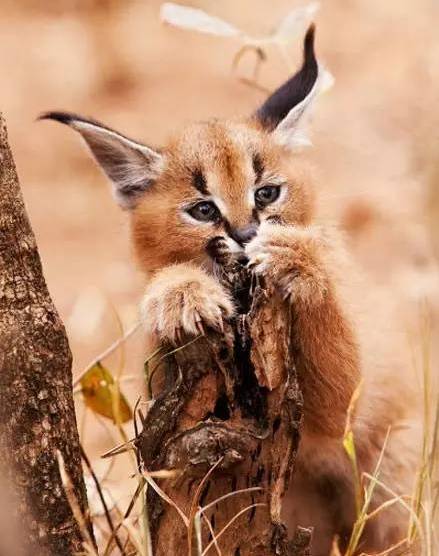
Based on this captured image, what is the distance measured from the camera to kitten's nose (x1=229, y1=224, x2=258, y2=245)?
3629mm

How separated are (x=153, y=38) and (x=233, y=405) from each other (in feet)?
23.1

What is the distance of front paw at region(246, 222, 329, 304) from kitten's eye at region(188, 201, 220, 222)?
0.44 meters

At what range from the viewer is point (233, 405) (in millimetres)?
3055

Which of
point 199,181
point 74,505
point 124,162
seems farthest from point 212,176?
point 74,505

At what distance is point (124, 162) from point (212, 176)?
514mm

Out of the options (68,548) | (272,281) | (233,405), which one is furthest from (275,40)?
(68,548)

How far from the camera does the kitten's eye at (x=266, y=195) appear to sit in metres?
3.93

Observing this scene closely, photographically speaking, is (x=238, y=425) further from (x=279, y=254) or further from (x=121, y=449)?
(x=279, y=254)

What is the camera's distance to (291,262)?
10.7 ft

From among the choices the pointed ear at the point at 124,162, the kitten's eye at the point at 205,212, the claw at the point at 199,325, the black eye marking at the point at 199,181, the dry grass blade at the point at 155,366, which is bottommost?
the dry grass blade at the point at 155,366

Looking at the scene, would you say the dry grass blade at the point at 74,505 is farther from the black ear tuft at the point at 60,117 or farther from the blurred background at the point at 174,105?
the blurred background at the point at 174,105

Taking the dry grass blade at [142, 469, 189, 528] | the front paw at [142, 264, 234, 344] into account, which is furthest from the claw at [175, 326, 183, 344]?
the dry grass blade at [142, 469, 189, 528]

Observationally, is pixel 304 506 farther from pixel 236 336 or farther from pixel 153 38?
pixel 153 38

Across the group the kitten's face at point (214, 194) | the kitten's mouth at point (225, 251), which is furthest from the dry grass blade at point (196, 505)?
the kitten's face at point (214, 194)
